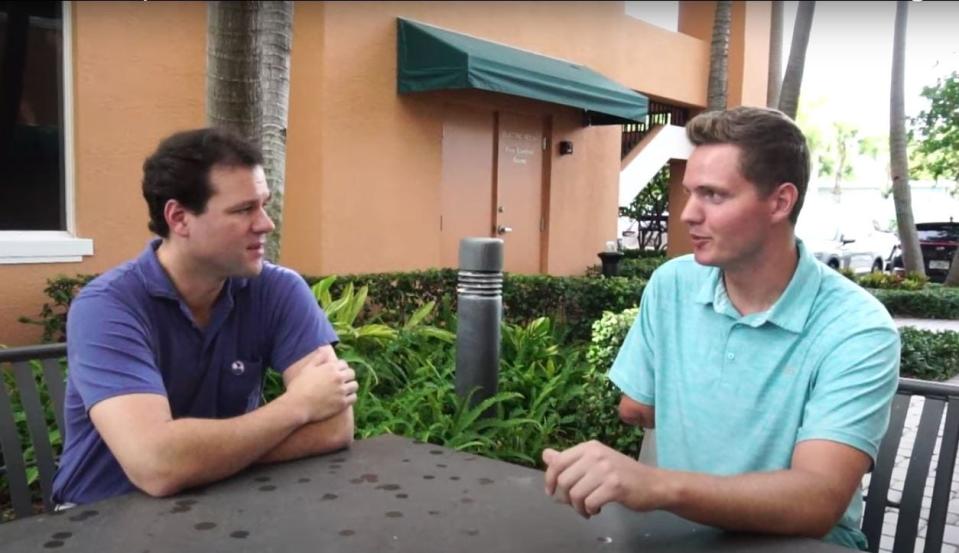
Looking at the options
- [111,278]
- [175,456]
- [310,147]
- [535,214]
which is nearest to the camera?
[175,456]

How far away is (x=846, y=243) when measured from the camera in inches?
907

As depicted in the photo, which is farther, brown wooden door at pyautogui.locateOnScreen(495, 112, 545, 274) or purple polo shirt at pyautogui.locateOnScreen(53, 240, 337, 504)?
brown wooden door at pyautogui.locateOnScreen(495, 112, 545, 274)

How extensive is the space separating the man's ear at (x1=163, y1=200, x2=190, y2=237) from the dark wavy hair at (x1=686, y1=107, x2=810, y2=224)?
4.31 ft

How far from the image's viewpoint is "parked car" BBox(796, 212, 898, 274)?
21.8 metres

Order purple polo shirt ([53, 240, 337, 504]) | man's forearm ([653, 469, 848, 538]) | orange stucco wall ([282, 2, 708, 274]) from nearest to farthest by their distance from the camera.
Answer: man's forearm ([653, 469, 848, 538]), purple polo shirt ([53, 240, 337, 504]), orange stucco wall ([282, 2, 708, 274])

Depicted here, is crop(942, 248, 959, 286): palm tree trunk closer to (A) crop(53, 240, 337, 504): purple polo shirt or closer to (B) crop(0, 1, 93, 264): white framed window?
(B) crop(0, 1, 93, 264): white framed window

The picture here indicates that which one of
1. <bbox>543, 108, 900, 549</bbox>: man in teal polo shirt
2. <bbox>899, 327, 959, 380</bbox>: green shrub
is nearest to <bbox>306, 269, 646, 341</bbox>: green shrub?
<bbox>899, 327, 959, 380</bbox>: green shrub

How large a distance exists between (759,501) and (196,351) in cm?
142

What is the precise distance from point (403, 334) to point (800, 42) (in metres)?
11.1

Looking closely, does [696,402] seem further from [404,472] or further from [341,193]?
[341,193]

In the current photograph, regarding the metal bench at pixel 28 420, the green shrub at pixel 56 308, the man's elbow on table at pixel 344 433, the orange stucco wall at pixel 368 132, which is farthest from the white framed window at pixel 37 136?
the man's elbow on table at pixel 344 433

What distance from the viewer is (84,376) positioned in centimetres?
206

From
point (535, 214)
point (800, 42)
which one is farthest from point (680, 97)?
point (535, 214)

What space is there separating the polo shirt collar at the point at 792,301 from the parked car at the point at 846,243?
19640mm
